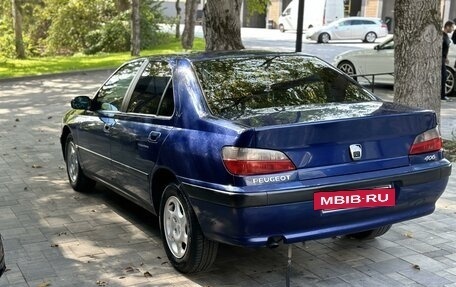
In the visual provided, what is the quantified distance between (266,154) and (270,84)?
1.05 m

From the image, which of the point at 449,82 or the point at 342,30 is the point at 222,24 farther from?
the point at 342,30

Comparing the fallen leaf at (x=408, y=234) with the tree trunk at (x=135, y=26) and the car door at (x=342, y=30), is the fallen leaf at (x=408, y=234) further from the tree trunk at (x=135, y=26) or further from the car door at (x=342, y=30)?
the car door at (x=342, y=30)

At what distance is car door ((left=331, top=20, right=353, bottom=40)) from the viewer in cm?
3409

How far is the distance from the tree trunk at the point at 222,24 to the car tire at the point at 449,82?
6.36 metres

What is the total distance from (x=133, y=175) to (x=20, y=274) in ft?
3.87

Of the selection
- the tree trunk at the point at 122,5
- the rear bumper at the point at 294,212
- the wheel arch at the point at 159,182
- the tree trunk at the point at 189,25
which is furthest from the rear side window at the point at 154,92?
the tree trunk at the point at 122,5

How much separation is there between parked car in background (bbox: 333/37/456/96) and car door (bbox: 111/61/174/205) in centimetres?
950

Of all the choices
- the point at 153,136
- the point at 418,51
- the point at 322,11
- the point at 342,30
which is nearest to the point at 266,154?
the point at 153,136

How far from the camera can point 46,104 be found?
1307 cm

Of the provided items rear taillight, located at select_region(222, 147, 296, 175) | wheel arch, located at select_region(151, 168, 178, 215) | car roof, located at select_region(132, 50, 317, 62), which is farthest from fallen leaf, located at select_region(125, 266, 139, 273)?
car roof, located at select_region(132, 50, 317, 62)

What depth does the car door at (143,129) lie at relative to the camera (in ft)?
14.6

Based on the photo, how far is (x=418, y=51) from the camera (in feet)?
24.4

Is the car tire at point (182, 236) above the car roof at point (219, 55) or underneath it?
underneath

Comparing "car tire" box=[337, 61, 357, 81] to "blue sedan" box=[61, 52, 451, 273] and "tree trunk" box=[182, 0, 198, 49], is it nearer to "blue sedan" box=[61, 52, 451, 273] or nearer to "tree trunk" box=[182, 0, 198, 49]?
"blue sedan" box=[61, 52, 451, 273]
